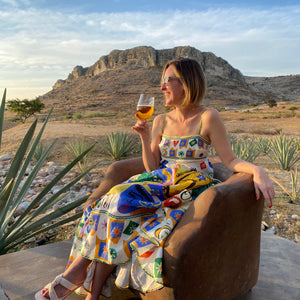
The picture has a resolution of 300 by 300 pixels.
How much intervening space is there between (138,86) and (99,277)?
195 feet

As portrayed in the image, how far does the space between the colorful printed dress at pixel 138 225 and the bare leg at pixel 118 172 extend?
333mm

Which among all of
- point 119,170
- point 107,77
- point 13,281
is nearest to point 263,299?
point 119,170

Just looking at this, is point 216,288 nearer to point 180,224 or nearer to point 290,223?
point 180,224

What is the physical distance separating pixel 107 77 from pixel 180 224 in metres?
72.4

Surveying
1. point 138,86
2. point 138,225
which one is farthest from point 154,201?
point 138,86

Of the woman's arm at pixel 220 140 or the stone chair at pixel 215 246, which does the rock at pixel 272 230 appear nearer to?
the stone chair at pixel 215 246

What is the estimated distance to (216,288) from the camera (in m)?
1.81

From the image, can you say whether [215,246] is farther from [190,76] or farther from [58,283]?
[190,76]

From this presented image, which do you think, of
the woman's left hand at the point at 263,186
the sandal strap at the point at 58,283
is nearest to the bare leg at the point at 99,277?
the sandal strap at the point at 58,283

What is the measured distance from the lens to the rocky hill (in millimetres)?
48594

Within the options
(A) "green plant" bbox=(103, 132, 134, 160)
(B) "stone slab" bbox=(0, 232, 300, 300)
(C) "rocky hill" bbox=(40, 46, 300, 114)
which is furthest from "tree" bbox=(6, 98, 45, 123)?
(B) "stone slab" bbox=(0, 232, 300, 300)

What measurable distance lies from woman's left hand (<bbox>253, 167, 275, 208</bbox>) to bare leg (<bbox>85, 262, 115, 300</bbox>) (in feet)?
3.31

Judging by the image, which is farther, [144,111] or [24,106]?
[24,106]

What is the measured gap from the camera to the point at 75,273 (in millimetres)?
1904
